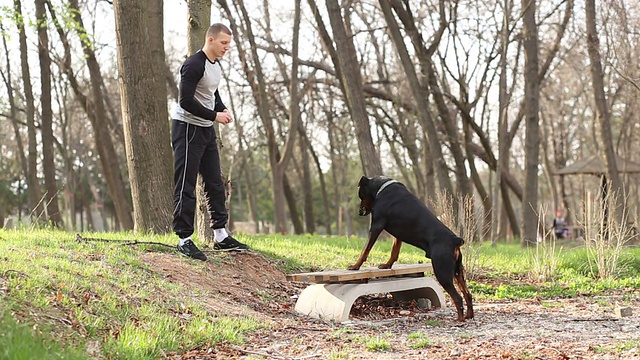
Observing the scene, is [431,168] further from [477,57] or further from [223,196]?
[223,196]

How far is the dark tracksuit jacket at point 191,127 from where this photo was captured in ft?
26.0

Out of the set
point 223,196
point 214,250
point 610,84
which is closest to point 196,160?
point 223,196

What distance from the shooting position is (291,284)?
354 inches

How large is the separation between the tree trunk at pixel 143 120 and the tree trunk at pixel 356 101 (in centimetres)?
424

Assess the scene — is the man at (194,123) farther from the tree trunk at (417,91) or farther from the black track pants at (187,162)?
the tree trunk at (417,91)

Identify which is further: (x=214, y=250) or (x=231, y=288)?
(x=214, y=250)

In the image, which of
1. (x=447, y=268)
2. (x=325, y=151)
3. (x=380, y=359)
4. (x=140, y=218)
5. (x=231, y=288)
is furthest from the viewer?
(x=325, y=151)

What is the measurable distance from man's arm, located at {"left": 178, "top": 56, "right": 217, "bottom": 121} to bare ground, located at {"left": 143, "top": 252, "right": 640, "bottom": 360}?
5.23ft

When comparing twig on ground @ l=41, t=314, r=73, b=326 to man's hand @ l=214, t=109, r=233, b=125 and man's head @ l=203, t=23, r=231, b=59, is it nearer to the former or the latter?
man's hand @ l=214, t=109, r=233, b=125

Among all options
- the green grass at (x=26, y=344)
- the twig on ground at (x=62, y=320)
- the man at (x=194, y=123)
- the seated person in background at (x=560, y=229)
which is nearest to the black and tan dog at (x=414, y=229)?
the man at (x=194, y=123)

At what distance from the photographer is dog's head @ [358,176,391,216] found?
302 inches

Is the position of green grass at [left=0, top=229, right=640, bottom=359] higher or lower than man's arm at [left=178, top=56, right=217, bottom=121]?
lower

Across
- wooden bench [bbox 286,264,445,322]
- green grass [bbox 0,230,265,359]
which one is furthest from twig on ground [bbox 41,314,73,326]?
wooden bench [bbox 286,264,445,322]

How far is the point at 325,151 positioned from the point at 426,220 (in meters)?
29.1
